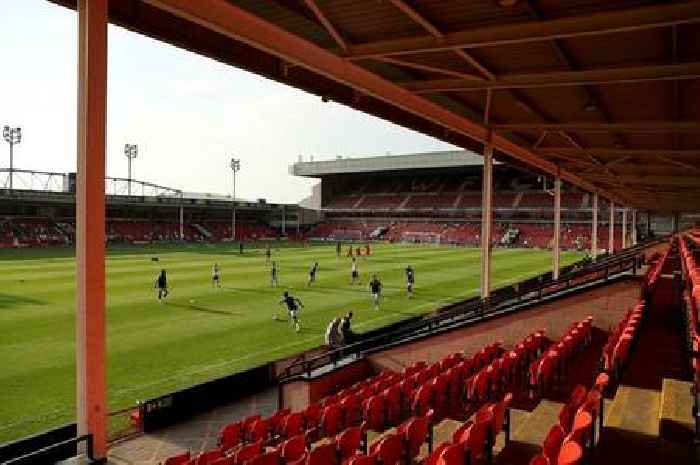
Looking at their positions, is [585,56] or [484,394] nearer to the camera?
[484,394]

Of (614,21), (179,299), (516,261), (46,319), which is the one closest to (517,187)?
(516,261)

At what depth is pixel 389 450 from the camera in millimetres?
5602

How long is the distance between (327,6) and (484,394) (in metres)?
6.14

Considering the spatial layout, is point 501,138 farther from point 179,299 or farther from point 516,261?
point 516,261

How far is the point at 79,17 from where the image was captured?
6.12m

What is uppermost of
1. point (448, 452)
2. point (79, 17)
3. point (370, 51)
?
point (370, 51)

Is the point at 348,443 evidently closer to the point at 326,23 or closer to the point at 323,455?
the point at 323,455

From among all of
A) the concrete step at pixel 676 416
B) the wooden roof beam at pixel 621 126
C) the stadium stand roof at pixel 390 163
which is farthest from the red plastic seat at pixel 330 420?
the stadium stand roof at pixel 390 163

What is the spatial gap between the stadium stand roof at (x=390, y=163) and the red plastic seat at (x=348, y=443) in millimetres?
68212

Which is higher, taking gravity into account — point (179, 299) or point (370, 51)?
point (370, 51)

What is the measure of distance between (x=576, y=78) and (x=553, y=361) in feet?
16.2

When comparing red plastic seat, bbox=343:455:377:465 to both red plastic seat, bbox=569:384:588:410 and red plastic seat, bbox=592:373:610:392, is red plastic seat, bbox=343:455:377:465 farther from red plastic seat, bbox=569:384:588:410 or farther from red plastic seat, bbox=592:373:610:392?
red plastic seat, bbox=592:373:610:392

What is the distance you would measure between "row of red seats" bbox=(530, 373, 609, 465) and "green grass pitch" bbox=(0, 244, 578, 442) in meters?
8.89

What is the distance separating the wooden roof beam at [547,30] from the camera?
6852 millimetres
